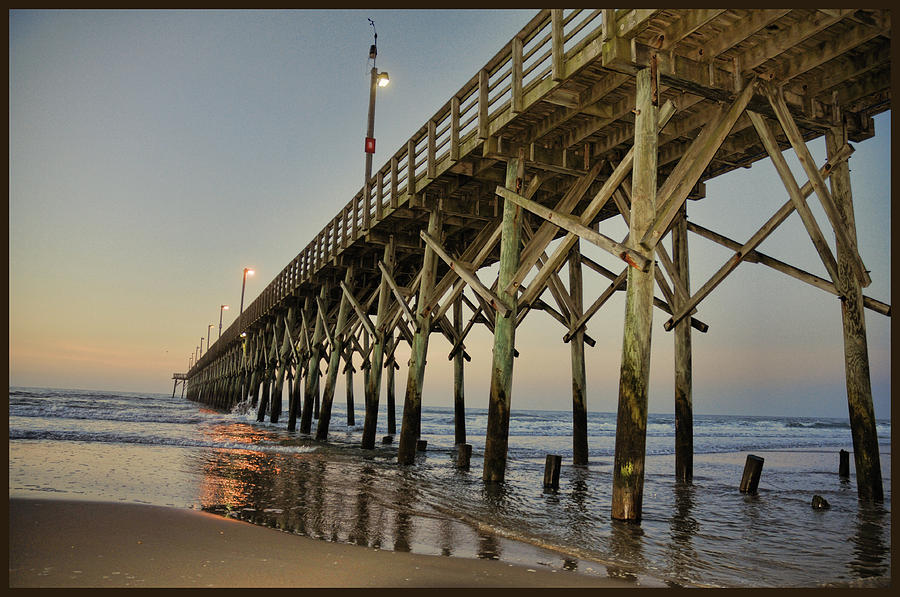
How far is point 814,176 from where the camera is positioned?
6.94 m

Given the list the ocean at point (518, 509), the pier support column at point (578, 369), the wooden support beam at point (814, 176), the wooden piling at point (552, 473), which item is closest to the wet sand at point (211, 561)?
the ocean at point (518, 509)

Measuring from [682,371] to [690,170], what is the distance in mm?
4006

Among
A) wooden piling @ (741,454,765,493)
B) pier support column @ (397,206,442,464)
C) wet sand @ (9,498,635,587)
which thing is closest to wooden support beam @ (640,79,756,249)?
wet sand @ (9,498,635,587)

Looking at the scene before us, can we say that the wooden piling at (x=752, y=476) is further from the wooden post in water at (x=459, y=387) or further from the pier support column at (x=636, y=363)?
the wooden post in water at (x=459, y=387)

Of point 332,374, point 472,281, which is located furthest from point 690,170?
point 332,374

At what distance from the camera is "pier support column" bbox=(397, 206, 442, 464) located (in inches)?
421

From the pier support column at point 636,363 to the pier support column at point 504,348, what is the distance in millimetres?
2556

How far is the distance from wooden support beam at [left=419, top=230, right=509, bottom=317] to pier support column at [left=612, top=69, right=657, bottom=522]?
2789 mm

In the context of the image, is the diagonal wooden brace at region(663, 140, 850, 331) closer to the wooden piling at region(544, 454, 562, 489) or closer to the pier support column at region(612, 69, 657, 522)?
the pier support column at region(612, 69, 657, 522)

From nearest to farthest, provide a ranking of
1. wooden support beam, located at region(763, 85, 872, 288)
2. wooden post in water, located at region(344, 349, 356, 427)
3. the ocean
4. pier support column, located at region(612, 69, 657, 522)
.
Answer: the ocean, pier support column, located at region(612, 69, 657, 522), wooden support beam, located at region(763, 85, 872, 288), wooden post in water, located at region(344, 349, 356, 427)

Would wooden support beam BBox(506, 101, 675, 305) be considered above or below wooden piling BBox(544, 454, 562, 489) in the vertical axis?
above

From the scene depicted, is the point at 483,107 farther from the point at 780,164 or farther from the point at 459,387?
the point at 459,387

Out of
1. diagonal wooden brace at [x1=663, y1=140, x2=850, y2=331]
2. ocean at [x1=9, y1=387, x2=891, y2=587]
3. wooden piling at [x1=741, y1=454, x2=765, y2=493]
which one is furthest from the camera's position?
wooden piling at [x1=741, y1=454, x2=765, y2=493]

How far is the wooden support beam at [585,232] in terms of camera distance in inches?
224
